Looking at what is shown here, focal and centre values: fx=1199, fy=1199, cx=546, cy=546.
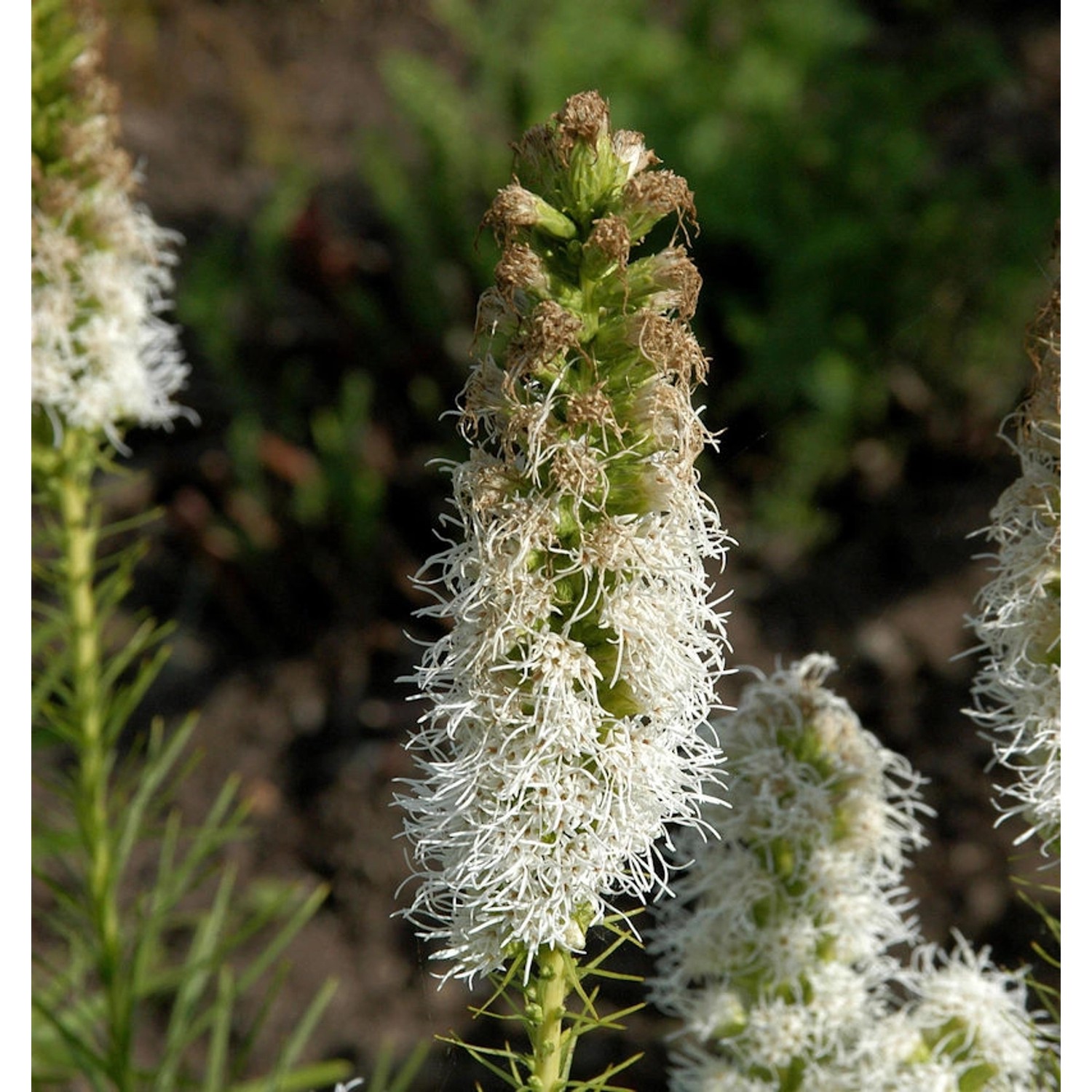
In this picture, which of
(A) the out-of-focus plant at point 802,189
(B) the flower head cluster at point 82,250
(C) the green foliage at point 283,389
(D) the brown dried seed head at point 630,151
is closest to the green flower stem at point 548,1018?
(D) the brown dried seed head at point 630,151

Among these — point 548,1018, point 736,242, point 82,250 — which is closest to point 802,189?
point 736,242

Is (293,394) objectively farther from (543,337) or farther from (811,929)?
(543,337)

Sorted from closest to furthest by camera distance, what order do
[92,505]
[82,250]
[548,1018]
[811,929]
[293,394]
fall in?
1. [548,1018]
2. [811,929]
3. [82,250]
4. [92,505]
5. [293,394]

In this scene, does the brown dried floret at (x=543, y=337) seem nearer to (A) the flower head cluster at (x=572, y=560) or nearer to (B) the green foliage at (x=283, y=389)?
(A) the flower head cluster at (x=572, y=560)

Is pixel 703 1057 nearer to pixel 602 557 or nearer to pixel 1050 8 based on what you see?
pixel 602 557

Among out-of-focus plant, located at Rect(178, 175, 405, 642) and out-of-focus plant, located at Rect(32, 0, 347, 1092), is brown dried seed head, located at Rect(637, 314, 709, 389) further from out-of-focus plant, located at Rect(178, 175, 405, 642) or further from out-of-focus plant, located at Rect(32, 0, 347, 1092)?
out-of-focus plant, located at Rect(178, 175, 405, 642)

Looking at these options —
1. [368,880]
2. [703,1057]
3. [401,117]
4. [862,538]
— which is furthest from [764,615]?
[401,117]
